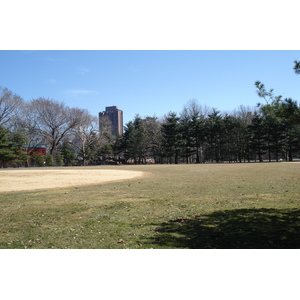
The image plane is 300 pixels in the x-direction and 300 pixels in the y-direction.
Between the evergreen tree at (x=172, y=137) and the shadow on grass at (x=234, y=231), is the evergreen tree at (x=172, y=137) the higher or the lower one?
the higher one

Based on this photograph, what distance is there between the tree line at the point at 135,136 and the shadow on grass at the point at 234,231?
43812 millimetres

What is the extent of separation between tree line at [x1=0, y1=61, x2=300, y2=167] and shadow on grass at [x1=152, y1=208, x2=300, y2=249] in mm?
43812

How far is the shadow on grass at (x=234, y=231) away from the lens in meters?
4.63

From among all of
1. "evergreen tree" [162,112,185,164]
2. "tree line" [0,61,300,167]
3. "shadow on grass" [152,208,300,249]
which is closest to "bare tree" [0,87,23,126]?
"tree line" [0,61,300,167]

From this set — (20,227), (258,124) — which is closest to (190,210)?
(20,227)

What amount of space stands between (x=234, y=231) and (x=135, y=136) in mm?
53912

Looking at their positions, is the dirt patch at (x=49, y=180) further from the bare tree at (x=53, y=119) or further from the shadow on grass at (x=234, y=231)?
the bare tree at (x=53, y=119)

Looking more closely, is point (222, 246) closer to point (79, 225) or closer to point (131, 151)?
point (79, 225)

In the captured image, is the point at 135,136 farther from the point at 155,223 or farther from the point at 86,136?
the point at 155,223

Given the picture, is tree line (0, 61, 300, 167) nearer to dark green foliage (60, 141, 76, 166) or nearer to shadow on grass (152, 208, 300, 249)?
dark green foliage (60, 141, 76, 166)

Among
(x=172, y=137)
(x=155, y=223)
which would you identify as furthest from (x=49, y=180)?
(x=172, y=137)

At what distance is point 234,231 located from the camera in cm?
536

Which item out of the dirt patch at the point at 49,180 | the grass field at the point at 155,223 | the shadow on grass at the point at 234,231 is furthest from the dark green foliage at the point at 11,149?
the shadow on grass at the point at 234,231

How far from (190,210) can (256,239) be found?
2.76 meters
